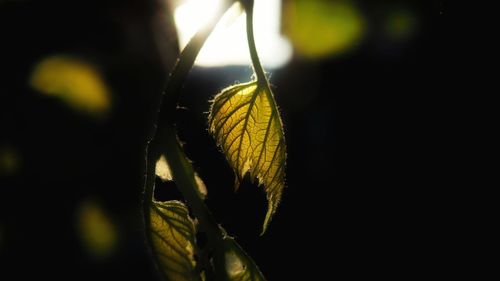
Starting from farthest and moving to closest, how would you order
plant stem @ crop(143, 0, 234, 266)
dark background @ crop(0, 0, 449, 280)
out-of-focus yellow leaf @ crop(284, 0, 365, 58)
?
out-of-focus yellow leaf @ crop(284, 0, 365, 58), dark background @ crop(0, 0, 449, 280), plant stem @ crop(143, 0, 234, 266)

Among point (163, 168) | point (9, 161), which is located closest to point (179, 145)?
point (163, 168)

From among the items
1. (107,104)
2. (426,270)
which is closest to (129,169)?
(107,104)

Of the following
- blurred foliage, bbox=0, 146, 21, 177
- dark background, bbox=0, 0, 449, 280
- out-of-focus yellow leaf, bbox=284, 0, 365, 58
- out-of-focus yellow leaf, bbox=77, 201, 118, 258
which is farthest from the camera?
out-of-focus yellow leaf, bbox=77, 201, 118, 258

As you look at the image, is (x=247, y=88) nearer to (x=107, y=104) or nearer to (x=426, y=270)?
(x=426, y=270)

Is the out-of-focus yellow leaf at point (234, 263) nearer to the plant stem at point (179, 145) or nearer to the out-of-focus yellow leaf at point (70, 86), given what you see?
the plant stem at point (179, 145)

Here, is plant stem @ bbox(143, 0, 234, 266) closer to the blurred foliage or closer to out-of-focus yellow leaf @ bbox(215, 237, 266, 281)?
out-of-focus yellow leaf @ bbox(215, 237, 266, 281)

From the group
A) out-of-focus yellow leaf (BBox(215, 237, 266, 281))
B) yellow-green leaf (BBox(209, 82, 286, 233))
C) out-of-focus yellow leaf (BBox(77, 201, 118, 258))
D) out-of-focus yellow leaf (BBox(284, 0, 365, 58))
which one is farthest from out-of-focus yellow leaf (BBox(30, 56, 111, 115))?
out-of-focus yellow leaf (BBox(215, 237, 266, 281))

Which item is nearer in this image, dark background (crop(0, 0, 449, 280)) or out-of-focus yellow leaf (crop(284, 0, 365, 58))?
dark background (crop(0, 0, 449, 280))
